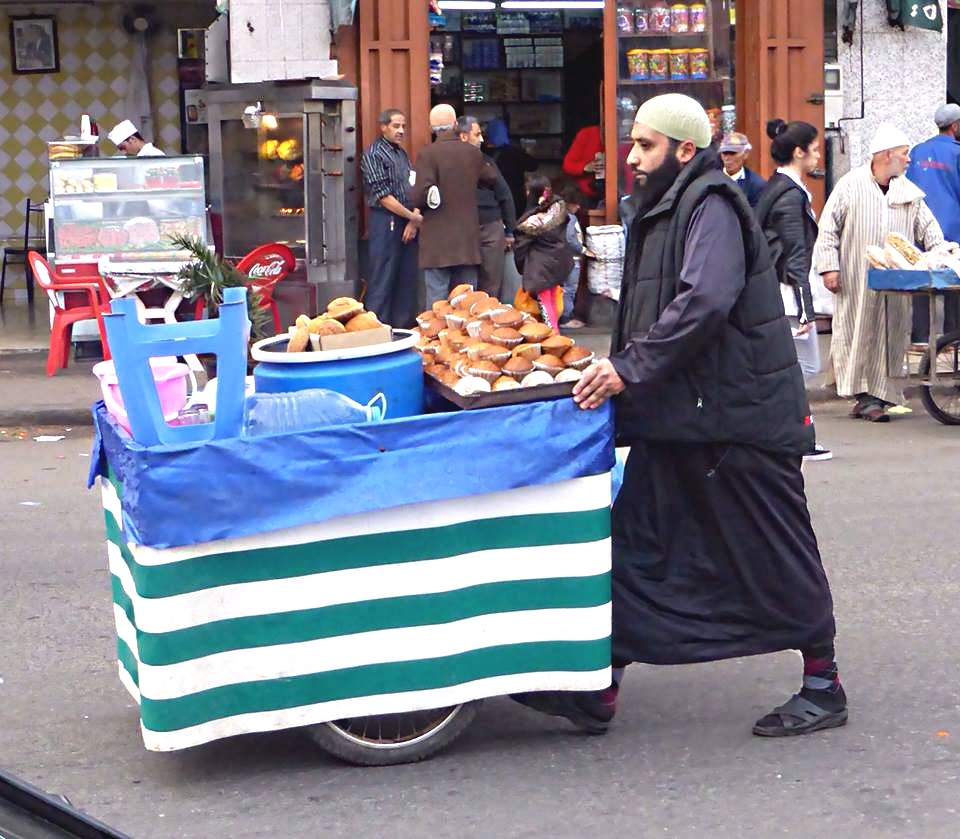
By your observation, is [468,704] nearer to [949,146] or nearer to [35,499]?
[35,499]

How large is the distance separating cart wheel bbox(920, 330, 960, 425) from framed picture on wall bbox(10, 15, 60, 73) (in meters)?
10.4

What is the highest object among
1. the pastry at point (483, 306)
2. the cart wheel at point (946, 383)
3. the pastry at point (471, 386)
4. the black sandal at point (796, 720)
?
the pastry at point (483, 306)

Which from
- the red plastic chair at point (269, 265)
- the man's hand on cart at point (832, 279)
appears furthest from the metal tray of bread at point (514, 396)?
the red plastic chair at point (269, 265)

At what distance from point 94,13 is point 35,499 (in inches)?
383

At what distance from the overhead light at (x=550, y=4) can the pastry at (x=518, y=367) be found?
10976mm

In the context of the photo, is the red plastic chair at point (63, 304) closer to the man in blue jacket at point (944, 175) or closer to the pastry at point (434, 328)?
the man in blue jacket at point (944, 175)

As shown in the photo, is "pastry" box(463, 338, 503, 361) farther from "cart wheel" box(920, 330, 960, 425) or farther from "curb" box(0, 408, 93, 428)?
"curb" box(0, 408, 93, 428)

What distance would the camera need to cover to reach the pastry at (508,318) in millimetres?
4759

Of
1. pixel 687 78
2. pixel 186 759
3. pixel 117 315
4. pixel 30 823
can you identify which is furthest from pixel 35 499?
pixel 687 78

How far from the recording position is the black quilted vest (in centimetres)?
435

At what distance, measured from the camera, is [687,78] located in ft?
44.6

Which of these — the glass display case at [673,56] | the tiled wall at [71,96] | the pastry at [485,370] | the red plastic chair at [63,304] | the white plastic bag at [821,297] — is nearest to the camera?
the pastry at [485,370]

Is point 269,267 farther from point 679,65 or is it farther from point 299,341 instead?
point 299,341

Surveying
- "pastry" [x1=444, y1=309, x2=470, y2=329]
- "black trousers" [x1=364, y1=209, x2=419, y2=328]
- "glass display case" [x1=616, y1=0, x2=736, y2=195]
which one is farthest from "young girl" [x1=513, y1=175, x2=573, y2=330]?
"pastry" [x1=444, y1=309, x2=470, y2=329]
